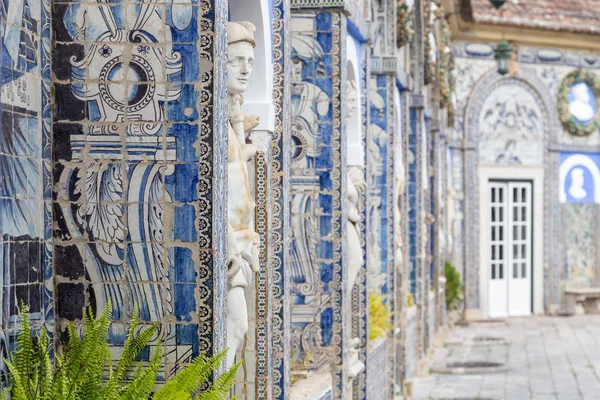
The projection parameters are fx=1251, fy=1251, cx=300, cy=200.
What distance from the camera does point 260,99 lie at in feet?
20.4

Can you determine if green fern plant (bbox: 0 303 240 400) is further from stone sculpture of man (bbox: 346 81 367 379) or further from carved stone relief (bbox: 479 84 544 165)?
carved stone relief (bbox: 479 84 544 165)

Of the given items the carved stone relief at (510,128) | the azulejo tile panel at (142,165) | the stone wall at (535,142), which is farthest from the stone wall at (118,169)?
the carved stone relief at (510,128)

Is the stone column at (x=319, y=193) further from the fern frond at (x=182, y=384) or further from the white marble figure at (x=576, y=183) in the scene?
the white marble figure at (x=576, y=183)

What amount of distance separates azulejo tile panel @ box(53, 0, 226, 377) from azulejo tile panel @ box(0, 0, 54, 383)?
8cm

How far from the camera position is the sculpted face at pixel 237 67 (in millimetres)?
5305

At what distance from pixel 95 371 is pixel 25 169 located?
0.78 m

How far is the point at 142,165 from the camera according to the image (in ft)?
15.3

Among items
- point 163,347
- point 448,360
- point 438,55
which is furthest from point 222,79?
point 438,55

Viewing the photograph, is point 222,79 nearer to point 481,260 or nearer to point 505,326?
point 505,326

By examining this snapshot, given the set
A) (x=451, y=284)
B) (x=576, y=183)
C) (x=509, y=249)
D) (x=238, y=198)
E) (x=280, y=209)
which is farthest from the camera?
(x=576, y=183)

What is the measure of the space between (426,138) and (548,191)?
758cm

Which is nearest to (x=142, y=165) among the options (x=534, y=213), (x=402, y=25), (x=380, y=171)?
(x=380, y=171)

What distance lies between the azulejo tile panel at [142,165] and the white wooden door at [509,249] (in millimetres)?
19373

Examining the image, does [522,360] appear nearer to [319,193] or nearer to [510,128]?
[510,128]
